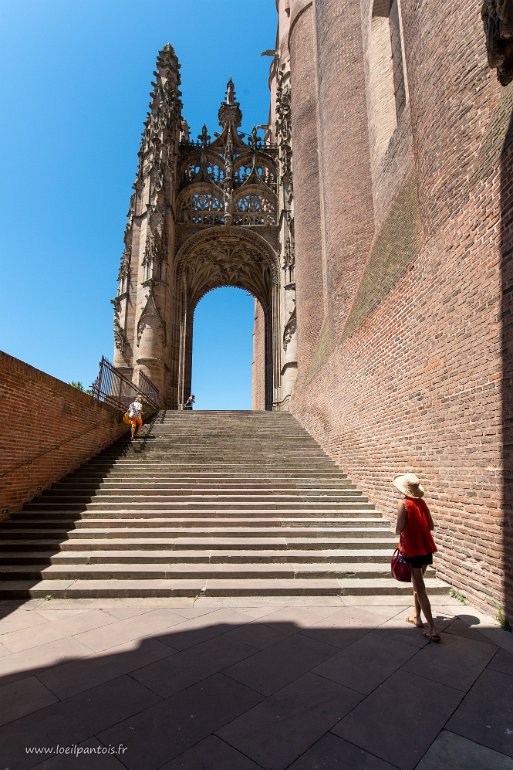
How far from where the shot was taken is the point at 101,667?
9.62 feet

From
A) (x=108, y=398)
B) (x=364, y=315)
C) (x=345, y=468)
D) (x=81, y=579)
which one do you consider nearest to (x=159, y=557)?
(x=81, y=579)

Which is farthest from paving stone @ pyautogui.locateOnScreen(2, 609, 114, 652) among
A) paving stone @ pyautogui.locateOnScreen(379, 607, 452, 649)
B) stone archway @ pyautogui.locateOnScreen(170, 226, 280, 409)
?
stone archway @ pyautogui.locateOnScreen(170, 226, 280, 409)

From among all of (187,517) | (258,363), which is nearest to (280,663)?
(187,517)

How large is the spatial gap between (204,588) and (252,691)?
2.06 meters

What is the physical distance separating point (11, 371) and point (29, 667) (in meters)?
4.92

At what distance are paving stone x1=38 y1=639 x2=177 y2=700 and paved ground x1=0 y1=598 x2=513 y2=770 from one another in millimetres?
13

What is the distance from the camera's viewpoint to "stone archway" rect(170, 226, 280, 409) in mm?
23000

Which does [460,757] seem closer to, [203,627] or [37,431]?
[203,627]

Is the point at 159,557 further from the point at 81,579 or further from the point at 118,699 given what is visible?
the point at 118,699

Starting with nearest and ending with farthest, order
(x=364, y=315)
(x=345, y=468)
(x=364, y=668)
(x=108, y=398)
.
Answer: (x=364, y=668)
(x=364, y=315)
(x=345, y=468)
(x=108, y=398)

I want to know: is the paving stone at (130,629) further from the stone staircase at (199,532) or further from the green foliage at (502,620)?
the green foliage at (502,620)

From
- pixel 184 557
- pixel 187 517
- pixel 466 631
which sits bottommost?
pixel 466 631

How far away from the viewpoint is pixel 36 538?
5941mm

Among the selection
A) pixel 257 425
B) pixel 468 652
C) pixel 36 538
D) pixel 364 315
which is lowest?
pixel 468 652
